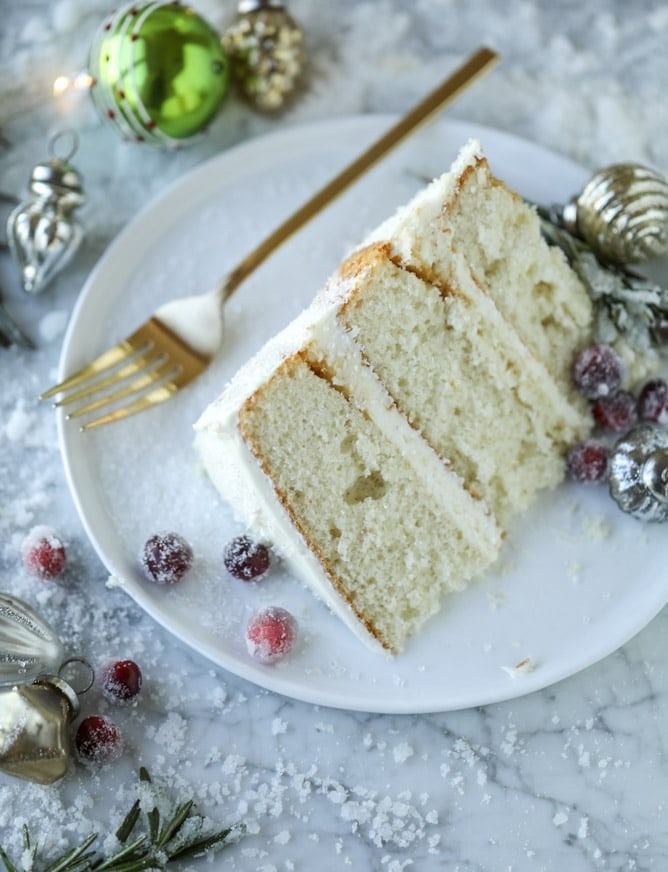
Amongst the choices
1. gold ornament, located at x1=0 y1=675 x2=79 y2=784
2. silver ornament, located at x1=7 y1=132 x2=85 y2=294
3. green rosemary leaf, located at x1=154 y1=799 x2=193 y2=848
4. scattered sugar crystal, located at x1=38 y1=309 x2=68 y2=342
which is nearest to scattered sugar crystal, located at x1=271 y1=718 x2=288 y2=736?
green rosemary leaf, located at x1=154 y1=799 x2=193 y2=848

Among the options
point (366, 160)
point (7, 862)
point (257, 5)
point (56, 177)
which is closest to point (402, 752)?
point (7, 862)

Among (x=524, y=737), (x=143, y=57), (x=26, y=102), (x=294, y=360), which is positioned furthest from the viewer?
(x=26, y=102)

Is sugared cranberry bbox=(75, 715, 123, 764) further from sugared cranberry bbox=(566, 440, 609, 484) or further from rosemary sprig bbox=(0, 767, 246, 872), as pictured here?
sugared cranberry bbox=(566, 440, 609, 484)

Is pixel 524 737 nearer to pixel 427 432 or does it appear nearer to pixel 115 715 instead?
pixel 427 432

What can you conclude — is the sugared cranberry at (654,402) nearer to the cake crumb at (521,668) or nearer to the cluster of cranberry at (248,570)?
the cake crumb at (521,668)

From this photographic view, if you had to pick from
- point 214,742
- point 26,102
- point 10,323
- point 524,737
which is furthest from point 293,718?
point 26,102

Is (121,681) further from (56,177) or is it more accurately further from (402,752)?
(56,177)

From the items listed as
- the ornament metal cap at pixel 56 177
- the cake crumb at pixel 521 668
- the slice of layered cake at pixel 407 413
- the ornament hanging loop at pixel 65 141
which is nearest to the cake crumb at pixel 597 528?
the slice of layered cake at pixel 407 413
